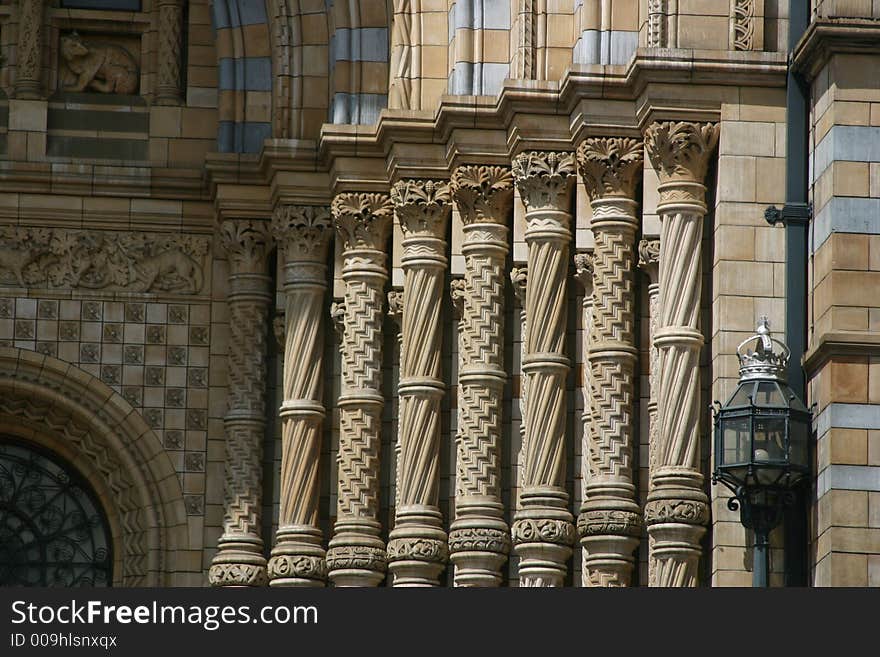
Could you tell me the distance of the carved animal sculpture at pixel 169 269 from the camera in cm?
3456

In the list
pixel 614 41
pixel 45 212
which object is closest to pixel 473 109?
pixel 614 41

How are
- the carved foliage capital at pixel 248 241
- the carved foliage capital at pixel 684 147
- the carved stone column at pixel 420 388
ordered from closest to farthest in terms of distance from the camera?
the carved foliage capital at pixel 684 147 < the carved stone column at pixel 420 388 < the carved foliage capital at pixel 248 241

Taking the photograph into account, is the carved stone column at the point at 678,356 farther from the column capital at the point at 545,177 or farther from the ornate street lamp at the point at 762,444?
the column capital at the point at 545,177

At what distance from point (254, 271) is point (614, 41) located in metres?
7.24

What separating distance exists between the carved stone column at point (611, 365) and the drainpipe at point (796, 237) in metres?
2.09

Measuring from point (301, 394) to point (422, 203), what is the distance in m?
2.88

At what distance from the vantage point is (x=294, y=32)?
110ft

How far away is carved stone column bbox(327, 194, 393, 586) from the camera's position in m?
31.3

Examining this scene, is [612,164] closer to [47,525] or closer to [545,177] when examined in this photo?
[545,177]

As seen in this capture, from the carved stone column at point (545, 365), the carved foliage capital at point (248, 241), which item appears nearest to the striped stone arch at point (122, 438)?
the carved foliage capital at point (248, 241)

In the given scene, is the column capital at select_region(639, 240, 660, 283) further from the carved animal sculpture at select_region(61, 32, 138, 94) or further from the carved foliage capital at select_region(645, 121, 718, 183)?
the carved animal sculpture at select_region(61, 32, 138, 94)

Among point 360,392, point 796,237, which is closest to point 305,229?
point 360,392

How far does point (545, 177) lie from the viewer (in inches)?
1127

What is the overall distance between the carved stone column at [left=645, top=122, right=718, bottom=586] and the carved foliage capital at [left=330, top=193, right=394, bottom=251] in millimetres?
5906
